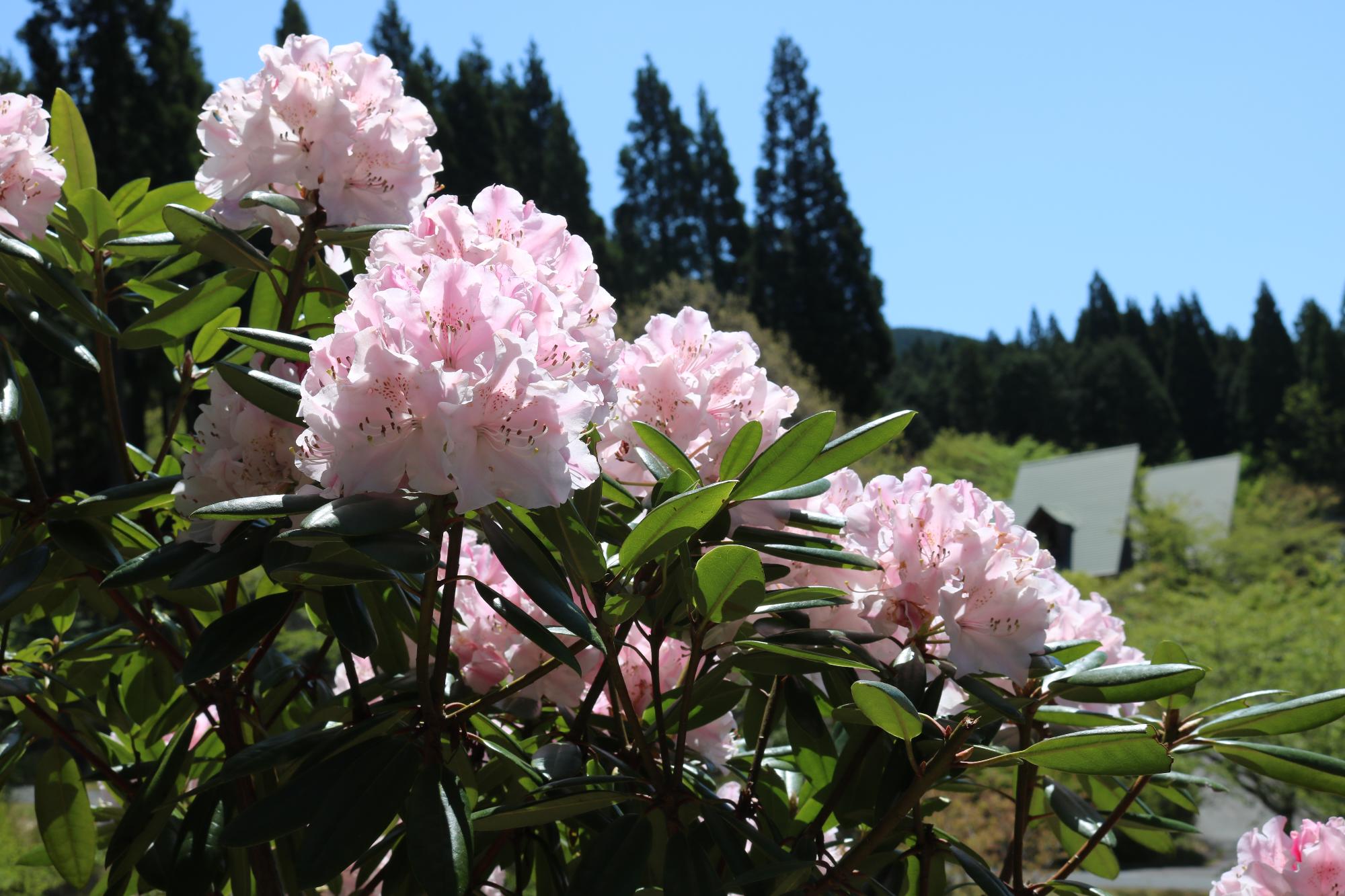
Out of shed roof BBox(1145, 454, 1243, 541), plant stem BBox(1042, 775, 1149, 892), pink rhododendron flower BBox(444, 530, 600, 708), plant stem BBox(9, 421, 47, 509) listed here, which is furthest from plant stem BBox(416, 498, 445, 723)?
shed roof BBox(1145, 454, 1243, 541)

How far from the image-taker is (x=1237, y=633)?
10.7 metres

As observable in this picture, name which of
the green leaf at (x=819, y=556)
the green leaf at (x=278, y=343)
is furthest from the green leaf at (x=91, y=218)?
the green leaf at (x=819, y=556)

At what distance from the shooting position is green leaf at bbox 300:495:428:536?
59 cm

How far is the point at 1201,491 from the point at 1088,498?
2.50m

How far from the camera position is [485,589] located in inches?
29.3

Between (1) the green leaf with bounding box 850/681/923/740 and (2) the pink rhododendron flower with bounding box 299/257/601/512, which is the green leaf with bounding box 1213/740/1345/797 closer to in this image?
(1) the green leaf with bounding box 850/681/923/740

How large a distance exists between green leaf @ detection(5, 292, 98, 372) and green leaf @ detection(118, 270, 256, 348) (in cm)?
4

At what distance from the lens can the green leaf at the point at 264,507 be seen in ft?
2.13

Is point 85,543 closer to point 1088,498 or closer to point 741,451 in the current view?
point 741,451

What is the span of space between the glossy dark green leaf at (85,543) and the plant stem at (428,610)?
0.99ft

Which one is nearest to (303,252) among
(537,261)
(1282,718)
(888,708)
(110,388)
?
(110,388)

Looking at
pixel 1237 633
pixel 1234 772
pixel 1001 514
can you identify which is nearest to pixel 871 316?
pixel 1237 633

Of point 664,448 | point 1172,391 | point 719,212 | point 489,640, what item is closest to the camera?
point 664,448

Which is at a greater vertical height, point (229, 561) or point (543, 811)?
point (229, 561)
